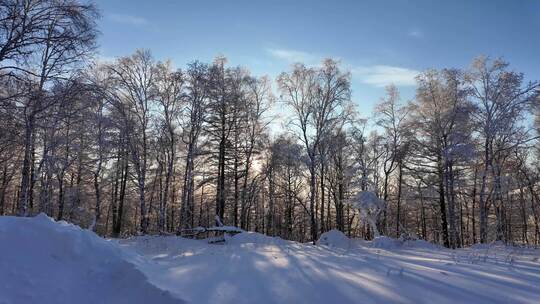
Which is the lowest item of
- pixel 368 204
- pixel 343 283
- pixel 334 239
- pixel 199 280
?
pixel 334 239

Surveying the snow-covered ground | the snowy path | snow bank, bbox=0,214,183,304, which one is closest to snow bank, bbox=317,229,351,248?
the snowy path

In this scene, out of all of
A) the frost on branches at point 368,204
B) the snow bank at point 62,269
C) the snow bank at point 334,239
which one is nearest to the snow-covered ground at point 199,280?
the snow bank at point 62,269

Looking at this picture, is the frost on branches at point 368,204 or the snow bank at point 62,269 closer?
the snow bank at point 62,269

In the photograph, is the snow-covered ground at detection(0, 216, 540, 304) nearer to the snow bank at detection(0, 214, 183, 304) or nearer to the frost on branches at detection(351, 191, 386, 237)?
the snow bank at detection(0, 214, 183, 304)

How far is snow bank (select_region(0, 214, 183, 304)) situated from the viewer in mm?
4594

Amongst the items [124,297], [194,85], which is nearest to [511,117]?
[194,85]

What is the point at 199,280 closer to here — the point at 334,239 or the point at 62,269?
the point at 62,269

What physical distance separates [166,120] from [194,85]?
2.79 meters

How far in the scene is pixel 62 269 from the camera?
5102 millimetres

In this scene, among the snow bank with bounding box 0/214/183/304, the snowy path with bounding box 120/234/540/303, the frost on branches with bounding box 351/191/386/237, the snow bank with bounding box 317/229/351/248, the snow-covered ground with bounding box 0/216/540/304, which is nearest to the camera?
the snowy path with bounding box 120/234/540/303

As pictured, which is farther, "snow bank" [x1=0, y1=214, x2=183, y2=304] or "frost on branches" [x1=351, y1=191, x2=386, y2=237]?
"frost on branches" [x1=351, y1=191, x2=386, y2=237]

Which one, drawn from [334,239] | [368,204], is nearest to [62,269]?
[334,239]

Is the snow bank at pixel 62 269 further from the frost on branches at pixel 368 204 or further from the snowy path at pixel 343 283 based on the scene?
the frost on branches at pixel 368 204

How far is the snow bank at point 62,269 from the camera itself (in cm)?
459
